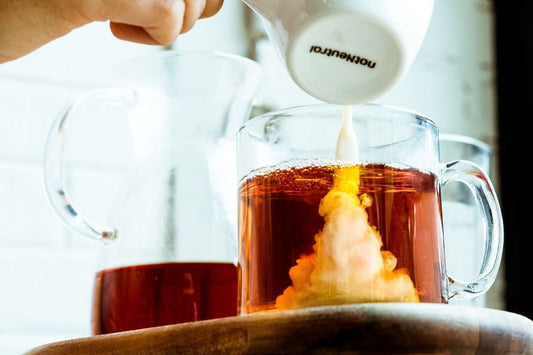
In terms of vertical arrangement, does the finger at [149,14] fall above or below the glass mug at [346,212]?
above

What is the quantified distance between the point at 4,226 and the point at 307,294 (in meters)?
0.52

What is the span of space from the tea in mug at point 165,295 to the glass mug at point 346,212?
0.07m

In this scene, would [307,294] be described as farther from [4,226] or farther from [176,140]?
[4,226]

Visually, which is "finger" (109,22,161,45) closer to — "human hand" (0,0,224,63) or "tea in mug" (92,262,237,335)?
"human hand" (0,0,224,63)

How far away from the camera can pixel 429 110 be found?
1.14 metres

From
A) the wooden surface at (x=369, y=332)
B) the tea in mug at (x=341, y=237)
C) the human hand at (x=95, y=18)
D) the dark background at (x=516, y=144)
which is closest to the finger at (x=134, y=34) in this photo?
the human hand at (x=95, y=18)

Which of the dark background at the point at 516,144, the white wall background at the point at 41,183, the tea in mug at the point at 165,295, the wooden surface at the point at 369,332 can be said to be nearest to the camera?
the wooden surface at the point at 369,332

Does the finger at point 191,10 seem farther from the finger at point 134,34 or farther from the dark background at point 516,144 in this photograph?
the dark background at point 516,144

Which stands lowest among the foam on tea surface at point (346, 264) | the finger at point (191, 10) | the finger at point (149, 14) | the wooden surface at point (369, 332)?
the wooden surface at point (369, 332)

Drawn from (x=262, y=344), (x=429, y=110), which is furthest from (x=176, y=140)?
(x=429, y=110)

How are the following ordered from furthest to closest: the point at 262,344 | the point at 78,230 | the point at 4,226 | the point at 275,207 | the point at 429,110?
the point at 429,110 → the point at 4,226 → the point at 78,230 → the point at 275,207 → the point at 262,344

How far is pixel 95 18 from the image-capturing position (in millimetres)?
504

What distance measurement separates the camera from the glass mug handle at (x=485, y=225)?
18.9 inches

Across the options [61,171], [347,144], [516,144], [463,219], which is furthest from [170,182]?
[516,144]
